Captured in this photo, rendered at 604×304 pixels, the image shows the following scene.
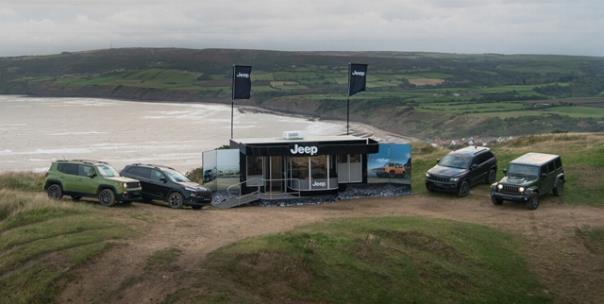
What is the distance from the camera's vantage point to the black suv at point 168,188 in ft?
77.5

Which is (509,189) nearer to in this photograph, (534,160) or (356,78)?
(534,160)

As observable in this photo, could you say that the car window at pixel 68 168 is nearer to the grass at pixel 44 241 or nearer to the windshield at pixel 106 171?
the windshield at pixel 106 171

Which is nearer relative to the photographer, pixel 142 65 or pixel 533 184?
pixel 533 184

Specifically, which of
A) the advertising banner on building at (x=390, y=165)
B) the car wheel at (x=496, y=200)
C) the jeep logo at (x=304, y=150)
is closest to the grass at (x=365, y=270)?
the car wheel at (x=496, y=200)

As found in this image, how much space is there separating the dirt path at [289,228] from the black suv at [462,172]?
51cm

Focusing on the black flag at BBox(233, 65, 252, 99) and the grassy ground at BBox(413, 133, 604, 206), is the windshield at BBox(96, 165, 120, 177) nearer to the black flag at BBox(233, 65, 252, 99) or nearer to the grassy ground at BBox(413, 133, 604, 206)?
the black flag at BBox(233, 65, 252, 99)

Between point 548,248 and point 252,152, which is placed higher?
point 252,152

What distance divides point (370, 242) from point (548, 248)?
18.5 ft

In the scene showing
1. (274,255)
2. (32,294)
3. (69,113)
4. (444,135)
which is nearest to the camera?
(32,294)

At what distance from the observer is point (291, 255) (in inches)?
632

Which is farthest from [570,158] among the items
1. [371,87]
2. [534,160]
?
[371,87]

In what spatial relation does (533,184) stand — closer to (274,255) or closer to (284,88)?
(274,255)

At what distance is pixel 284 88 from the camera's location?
132125mm

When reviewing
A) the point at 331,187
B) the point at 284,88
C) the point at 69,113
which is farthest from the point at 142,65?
the point at 331,187
